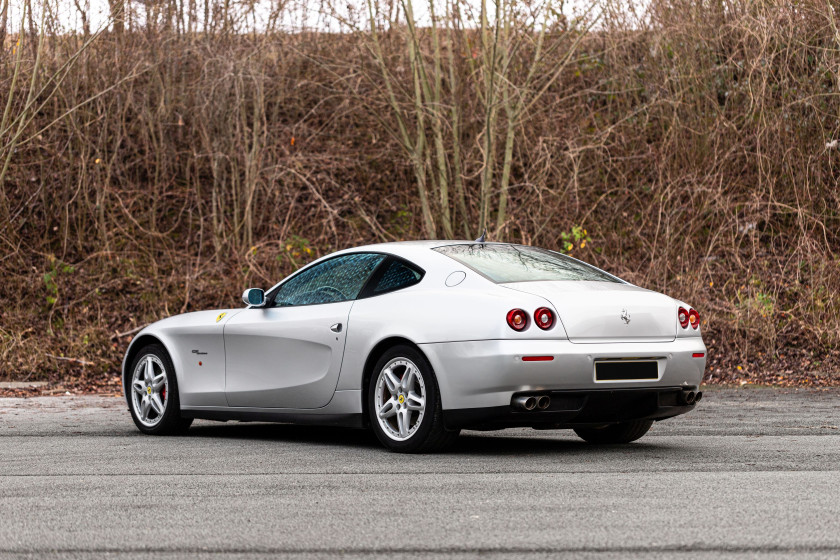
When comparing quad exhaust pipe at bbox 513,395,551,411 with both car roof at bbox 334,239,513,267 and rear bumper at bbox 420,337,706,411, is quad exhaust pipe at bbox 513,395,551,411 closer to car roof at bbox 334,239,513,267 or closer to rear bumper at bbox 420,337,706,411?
rear bumper at bbox 420,337,706,411

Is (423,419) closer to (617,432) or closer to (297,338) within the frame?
(297,338)

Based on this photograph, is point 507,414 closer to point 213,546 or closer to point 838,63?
point 213,546

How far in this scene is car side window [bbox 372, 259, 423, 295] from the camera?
8.09 meters

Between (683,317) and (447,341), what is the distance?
5.40ft

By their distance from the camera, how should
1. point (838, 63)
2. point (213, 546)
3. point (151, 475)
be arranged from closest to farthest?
point (213, 546), point (151, 475), point (838, 63)

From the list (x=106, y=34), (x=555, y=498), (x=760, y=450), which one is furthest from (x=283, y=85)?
(x=555, y=498)

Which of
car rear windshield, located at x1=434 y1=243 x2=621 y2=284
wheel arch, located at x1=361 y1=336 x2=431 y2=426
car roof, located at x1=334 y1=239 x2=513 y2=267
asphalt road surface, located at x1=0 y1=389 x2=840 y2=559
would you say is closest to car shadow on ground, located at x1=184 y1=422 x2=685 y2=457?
asphalt road surface, located at x1=0 y1=389 x2=840 y2=559

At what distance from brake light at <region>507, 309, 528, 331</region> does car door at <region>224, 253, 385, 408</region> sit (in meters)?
1.37

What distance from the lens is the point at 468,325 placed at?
24.4 feet

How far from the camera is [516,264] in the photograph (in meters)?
8.21

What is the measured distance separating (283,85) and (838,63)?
9.32 m

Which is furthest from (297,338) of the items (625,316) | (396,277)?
(625,316)

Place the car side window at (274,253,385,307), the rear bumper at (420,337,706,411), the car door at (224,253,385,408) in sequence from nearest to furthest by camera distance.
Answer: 1. the rear bumper at (420,337,706,411)
2. the car door at (224,253,385,408)
3. the car side window at (274,253,385,307)

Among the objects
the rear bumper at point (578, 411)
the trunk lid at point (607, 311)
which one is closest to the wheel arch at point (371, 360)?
the rear bumper at point (578, 411)
